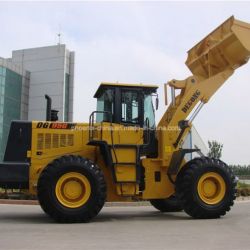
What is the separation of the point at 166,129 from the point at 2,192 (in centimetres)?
945

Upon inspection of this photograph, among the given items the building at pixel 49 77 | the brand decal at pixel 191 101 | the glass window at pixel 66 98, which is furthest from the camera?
the building at pixel 49 77

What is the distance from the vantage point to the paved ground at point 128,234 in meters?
8.15

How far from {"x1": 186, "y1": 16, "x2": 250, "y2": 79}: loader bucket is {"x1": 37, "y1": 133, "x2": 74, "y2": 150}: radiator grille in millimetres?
4356

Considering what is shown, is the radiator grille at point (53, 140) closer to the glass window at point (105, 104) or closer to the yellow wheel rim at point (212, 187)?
the glass window at point (105, 104)

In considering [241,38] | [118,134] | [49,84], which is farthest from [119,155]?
[49,84]

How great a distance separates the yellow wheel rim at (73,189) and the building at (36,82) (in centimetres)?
4316

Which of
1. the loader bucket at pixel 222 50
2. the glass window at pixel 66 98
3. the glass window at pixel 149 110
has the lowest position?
the glass window at pixel 149 110

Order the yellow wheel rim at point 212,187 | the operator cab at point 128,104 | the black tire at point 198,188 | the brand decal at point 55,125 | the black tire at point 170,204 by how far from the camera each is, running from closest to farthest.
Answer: the black tire at point 198,188
the yellow wheel rim at point 212,187
the brand decal at point 55,125
the operator cab at point 128,104
the black tire at point 170,204

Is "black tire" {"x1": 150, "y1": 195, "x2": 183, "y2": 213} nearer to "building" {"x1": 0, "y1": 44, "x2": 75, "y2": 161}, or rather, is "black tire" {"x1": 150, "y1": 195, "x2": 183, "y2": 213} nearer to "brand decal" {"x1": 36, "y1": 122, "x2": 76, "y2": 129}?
"brand decal" {"x1": 36, "y1": 122, "x2": 76, "y2": 129}

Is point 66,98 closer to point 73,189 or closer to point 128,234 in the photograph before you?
point 73,189

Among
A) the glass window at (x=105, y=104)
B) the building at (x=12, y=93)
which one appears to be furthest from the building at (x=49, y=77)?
the glass window at (x=105, y=104)

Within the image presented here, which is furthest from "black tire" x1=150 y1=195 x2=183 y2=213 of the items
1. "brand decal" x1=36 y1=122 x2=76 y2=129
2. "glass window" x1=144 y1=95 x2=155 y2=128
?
"brand decal" x1=36 y1=122 x2=76 y2=129

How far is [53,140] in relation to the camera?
12602mm

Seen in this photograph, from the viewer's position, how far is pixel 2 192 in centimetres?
1977
